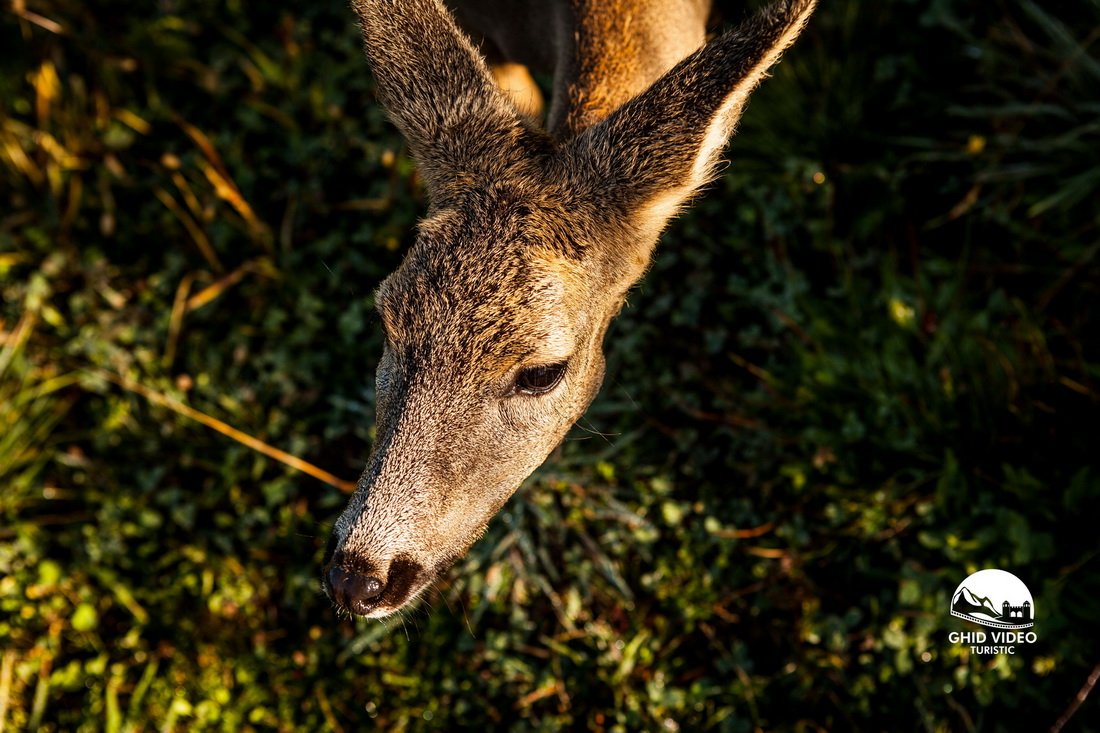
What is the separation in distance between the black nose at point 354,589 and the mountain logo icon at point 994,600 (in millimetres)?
2899

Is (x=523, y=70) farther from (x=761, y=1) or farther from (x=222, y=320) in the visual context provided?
(x=222, y=320)

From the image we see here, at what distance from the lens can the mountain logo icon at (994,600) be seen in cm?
377

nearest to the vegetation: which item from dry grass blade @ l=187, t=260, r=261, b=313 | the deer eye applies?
dry grass blade @ l=187, t=260, r=261, b=313

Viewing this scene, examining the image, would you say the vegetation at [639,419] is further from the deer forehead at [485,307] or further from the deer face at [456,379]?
the deer forehead at [485,307]

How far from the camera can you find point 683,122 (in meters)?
2.43

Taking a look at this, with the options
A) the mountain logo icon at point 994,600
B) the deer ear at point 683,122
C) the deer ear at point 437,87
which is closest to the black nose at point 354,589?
the deer ear at point 437,87

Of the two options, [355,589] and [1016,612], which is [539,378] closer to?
[355,589]

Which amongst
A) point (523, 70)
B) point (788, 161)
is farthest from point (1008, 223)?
point (523, 70)

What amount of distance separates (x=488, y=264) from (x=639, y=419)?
2.25m

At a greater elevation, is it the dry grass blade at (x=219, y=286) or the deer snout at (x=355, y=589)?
the dry grass blade at (x=219, y=286)

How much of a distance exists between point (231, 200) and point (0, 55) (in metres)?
2.03

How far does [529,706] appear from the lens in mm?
4145

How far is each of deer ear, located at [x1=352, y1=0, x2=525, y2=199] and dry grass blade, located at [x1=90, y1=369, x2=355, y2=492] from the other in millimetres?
Result: 2216

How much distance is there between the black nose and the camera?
→ 7.88 ft
